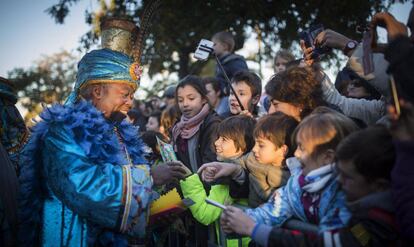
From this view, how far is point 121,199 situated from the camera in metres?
2.87

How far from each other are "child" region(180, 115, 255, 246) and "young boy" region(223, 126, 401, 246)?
1.45 metres

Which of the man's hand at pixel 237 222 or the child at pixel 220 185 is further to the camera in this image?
the child at pixel 220 185

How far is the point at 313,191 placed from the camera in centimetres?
242

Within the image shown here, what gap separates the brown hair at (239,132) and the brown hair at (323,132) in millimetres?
1255

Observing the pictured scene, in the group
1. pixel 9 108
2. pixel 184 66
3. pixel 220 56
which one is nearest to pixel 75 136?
pixel 9 108

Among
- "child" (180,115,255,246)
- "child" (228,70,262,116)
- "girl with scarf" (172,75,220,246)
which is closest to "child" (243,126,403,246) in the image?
"child" (180,115,255,246)

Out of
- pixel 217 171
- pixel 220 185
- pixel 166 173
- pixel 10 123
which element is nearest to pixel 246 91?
pixel 220 185

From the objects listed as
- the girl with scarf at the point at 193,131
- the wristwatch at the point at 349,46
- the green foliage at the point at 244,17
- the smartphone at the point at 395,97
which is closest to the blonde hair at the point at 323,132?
the smartphone at the point at 395,97

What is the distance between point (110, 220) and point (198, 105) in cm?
253

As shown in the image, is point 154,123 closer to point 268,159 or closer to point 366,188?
point 268,159

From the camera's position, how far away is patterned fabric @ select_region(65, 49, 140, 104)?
330 cm

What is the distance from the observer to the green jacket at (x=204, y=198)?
3.58m

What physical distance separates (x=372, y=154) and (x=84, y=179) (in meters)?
1.80

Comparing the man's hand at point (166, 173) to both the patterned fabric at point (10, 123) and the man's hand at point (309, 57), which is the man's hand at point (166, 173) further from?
the patterned fabric at point (10, 123)
